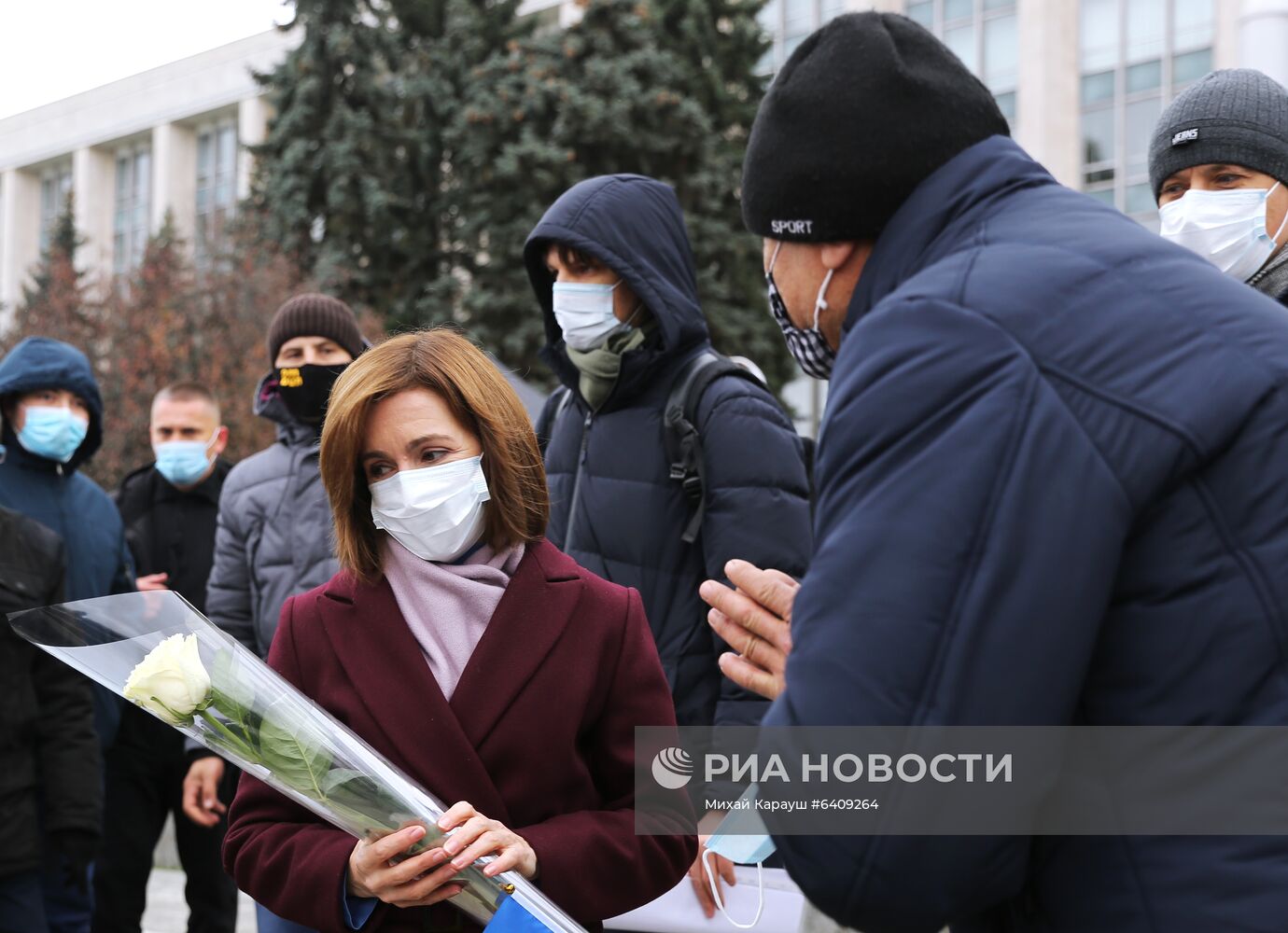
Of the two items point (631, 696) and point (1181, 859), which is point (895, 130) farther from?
point (631, 696)

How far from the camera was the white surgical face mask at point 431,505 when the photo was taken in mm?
→ 2607

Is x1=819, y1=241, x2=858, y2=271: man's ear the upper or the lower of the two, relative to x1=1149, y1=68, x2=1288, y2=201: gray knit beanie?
lower

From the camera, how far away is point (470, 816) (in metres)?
2.21

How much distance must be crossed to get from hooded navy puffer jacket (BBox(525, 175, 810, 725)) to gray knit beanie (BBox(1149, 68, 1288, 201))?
1.36 meters

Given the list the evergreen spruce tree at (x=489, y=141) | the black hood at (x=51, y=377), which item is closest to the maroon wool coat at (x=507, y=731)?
the black hood at (x=51, y=377)

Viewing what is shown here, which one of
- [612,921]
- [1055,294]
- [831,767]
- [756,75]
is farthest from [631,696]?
[756,75]

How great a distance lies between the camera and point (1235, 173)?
147 inches

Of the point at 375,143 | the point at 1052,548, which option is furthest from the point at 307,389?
the point at 375,143

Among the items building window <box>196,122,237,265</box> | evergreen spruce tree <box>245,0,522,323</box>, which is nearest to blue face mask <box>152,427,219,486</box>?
evergreen spruce tree <box>245,0,522,323</box>

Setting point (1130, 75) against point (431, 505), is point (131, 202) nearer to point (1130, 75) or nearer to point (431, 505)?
point (1130, 75)

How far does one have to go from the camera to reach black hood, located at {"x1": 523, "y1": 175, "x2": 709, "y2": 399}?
12.4ft

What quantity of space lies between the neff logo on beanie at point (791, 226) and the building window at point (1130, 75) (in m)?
27.1

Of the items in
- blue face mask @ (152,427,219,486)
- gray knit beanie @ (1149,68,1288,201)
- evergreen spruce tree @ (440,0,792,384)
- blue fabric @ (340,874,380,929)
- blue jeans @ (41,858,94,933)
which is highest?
evergreen spruce tree @ (440,0,792,384)

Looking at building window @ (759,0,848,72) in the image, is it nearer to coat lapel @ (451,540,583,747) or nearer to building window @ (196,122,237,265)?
building window @ (196,122,237,265)
